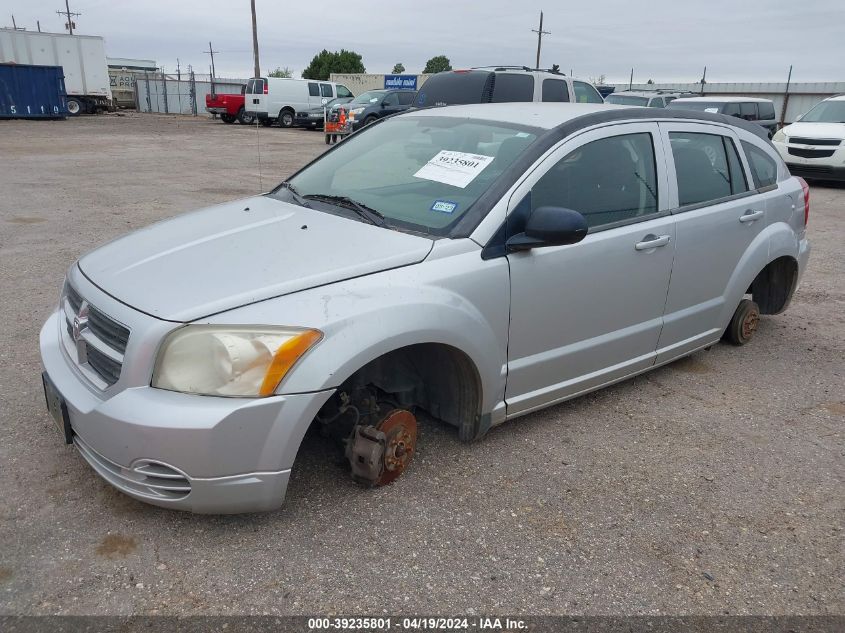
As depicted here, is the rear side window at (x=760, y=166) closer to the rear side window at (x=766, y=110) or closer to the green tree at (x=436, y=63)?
the rear side window at (x=766, y=110)

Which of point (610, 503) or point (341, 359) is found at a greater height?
point (341, 359)

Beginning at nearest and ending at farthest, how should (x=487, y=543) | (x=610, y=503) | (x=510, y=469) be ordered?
(x=487, y=543)
(x=610, y=503)
(x=510, y=469)

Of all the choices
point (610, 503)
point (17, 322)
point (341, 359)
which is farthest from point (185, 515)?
point (17, 322)

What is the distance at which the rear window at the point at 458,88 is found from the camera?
10188 mm

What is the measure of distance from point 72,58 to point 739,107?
2944 cm

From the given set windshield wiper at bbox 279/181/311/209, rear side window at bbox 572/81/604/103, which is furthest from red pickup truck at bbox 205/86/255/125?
windshield wiper at bbox 279/181/311/209

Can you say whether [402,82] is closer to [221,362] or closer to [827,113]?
[827,113]

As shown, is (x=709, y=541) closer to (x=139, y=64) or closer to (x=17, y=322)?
(x=17, y=322)

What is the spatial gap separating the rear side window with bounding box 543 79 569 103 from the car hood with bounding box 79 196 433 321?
8026mm

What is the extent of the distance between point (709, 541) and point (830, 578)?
0.42 meters

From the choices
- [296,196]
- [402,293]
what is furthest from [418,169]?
[402,293]

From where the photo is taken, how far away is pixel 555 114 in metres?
3.52

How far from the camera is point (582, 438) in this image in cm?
348

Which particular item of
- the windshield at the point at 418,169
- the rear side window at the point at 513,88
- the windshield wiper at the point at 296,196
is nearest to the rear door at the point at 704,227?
the windshield at the point at 418,169
